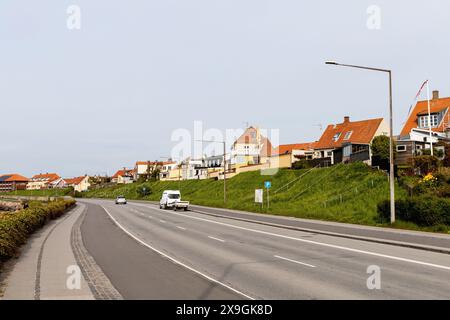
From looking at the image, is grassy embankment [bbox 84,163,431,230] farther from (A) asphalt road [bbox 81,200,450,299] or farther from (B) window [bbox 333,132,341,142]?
(B) window [bbox 333,132,341,142]

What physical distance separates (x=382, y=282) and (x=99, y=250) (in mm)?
11157

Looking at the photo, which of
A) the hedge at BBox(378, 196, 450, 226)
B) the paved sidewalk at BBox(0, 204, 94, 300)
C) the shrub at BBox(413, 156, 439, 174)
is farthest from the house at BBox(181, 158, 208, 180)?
the paved sidewalk at BBox(0, 204, 94, 300)

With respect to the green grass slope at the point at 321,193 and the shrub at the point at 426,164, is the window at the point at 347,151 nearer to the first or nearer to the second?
the green grass slope at the point at 321,193

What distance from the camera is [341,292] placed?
974cm

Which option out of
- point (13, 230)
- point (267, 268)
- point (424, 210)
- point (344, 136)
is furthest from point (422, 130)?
point (13, 230)

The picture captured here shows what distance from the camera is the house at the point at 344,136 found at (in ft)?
188

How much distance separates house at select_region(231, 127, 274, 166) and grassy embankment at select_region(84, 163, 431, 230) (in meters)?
38.1

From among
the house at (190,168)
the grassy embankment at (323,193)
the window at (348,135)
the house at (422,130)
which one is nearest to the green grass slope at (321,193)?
the grassy embankment at (323,193)

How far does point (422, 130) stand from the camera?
48031 mm

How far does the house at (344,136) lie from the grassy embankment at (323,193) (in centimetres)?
430

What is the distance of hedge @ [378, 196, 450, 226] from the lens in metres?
21.3

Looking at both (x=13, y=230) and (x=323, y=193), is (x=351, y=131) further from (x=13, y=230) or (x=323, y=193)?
(x=13, y=230)

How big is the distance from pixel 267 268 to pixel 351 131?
2332 inches

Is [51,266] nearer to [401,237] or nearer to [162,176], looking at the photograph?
[401,237]
